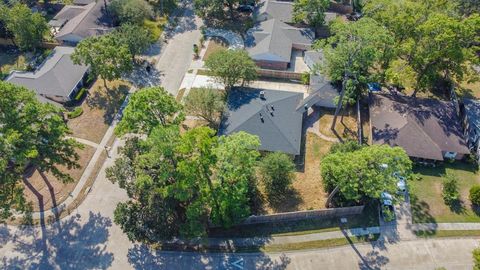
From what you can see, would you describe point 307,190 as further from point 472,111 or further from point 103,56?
point 103,56

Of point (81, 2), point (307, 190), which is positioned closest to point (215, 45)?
point (81, 2)

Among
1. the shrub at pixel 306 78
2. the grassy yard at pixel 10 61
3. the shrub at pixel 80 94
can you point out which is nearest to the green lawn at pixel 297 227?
the shrub at pixel 306 78

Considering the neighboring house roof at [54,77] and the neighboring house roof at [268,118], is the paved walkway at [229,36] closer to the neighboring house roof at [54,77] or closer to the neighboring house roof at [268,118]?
the neighboring house roof at [268,118]

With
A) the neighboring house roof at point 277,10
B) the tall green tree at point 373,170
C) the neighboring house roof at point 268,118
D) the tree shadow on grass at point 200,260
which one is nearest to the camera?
the tall green tree at point 373,170

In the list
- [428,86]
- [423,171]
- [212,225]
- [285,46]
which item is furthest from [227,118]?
[428,86]

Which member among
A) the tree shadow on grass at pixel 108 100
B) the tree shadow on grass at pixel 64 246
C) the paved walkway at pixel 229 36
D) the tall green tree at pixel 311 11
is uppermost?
the tall green tree at pixel 311 11

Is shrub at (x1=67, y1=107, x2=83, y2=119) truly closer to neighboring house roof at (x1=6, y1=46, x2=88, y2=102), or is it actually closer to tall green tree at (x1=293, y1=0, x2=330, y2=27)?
neighboring house roof at (x1=6, y1=46, x2=88, y2=102)

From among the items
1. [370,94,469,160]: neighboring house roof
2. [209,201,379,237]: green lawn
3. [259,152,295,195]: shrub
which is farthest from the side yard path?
[370,94,469,160]: neighboring house roof

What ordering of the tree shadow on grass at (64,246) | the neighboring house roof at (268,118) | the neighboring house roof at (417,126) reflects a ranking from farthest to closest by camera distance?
the neighboring house roof at (268,118), the neighboring house roof at (417,126), the tree shadow on grass at (64,246)
